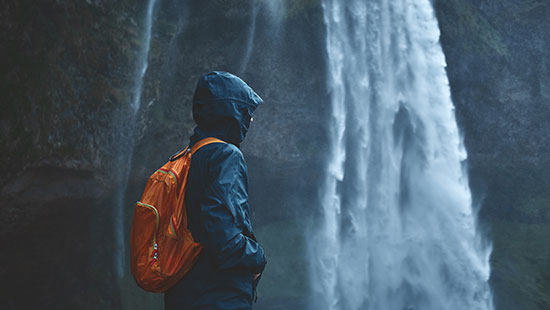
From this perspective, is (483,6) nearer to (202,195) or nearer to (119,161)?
(119,161)

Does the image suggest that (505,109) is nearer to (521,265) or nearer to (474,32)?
(474,32)

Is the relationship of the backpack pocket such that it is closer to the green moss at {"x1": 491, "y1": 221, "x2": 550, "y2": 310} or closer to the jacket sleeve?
the jacket sleeve

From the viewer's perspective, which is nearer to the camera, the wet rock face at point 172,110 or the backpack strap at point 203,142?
the backpack strap at point 203,142

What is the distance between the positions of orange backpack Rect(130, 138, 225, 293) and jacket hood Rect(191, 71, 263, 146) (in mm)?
250

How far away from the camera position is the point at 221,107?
1.87 meters

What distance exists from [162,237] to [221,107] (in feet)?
2.16

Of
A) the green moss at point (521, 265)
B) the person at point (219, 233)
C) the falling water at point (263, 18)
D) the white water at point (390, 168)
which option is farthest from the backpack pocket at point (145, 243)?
the green moss at point (521, 265)

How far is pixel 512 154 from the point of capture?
1091 centimetres

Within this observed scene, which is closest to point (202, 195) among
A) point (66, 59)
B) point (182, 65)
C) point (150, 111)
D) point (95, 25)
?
point (66, 59)

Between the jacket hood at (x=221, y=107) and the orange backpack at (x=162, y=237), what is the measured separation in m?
0.25

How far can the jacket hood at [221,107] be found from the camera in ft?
6.15

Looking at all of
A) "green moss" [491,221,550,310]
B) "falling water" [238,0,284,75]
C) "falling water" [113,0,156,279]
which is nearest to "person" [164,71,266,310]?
"falling water" [113,0,156,279]

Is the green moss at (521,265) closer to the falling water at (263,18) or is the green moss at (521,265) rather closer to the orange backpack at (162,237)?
the falling water at (263,18)

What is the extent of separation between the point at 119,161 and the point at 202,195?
5.66 meters
